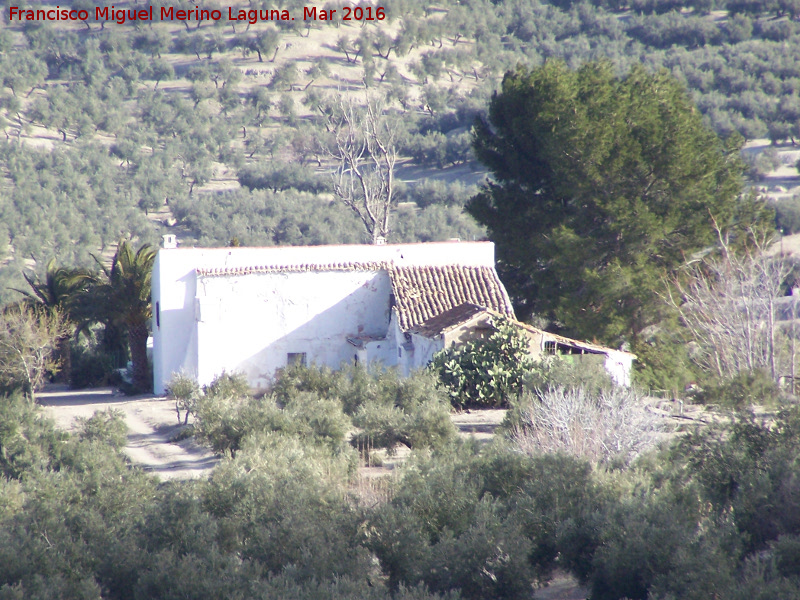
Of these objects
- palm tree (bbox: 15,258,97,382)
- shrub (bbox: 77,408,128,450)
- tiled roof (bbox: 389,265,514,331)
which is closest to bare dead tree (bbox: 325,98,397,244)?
palm tree (bbox: 15,258,97,382)

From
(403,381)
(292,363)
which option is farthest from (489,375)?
(292,363)

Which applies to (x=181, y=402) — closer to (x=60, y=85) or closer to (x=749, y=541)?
(x=749, y=541)

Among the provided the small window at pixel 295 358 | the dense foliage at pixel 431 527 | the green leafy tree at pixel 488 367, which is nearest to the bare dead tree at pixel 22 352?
the small window at pixel 295 358

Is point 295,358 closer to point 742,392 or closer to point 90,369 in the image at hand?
point 90,369

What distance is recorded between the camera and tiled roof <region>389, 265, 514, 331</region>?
21.4 metres

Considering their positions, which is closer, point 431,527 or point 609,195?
point 431,527

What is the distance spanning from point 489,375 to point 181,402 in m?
6.78

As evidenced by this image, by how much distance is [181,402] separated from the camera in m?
19.1

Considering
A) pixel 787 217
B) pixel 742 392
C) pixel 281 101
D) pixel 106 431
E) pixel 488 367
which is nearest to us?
pixel 742 392

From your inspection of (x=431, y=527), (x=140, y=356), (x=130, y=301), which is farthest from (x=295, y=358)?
(x=431, y=527)

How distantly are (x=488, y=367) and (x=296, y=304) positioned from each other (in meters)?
5.97

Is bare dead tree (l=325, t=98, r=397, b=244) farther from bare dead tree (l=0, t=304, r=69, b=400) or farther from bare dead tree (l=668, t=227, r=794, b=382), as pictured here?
bare dead tree (l=668, t=227, r=794, b=382)

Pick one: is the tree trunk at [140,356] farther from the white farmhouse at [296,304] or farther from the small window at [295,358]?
the small window at [295,358]

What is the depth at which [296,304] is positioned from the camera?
22.2 meters
